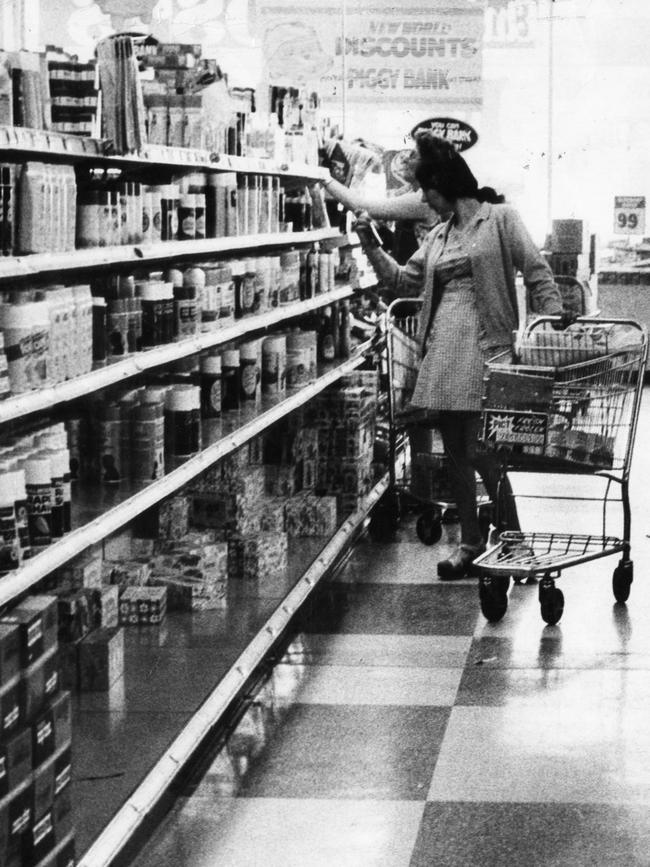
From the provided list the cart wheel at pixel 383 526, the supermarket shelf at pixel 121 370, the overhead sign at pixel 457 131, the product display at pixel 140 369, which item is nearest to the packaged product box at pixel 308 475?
the product display at pixel 140 369

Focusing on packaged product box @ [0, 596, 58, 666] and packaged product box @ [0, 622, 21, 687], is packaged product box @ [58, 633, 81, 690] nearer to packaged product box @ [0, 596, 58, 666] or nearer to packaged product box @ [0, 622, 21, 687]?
packaged product box @ [0, 596, 58, 666]

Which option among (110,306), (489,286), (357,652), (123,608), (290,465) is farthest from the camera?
(290,465)

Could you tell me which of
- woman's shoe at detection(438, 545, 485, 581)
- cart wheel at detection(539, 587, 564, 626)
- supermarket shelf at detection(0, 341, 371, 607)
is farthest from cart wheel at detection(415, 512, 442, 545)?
cart wheel at detection(539, 587, 564, 626)

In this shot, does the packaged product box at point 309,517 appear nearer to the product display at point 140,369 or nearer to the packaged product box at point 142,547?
the product display at point 140,369

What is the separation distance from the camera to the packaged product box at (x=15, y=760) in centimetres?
275

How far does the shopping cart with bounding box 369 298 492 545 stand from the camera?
275 inches

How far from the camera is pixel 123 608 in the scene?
4.86 metres

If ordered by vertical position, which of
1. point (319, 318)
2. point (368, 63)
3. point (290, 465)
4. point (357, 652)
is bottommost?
point (357, 652)

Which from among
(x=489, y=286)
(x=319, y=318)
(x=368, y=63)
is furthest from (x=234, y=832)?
(x=368, y=63)

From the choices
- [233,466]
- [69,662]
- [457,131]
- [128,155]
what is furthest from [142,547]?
[457,131]

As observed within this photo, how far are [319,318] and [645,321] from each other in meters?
8.34

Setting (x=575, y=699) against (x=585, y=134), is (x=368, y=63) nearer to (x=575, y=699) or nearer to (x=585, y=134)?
(x=585, y=134)

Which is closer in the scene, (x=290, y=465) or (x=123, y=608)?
(x=123, y=608)

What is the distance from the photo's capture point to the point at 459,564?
21.5ft
